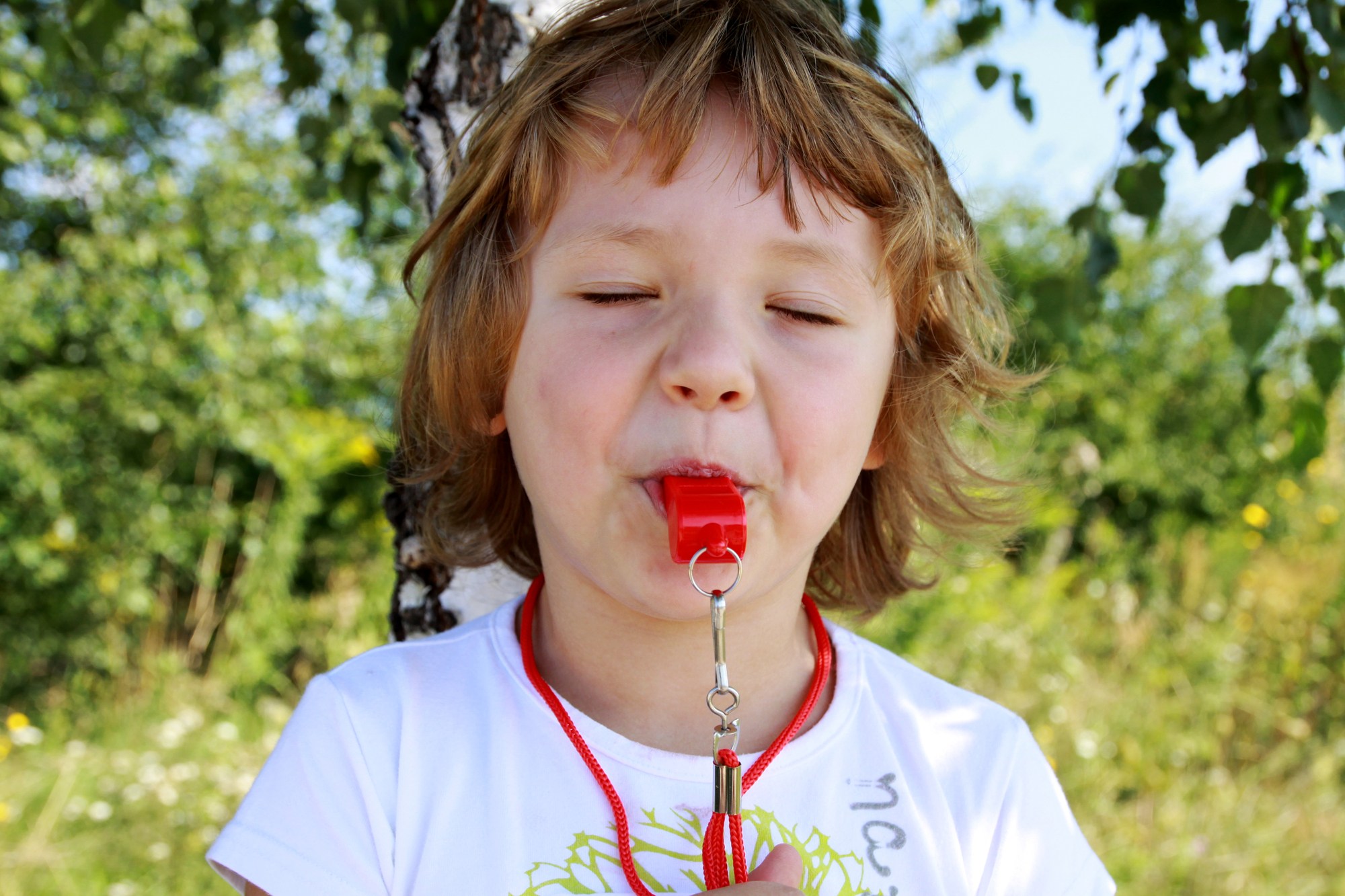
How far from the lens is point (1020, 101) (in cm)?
280

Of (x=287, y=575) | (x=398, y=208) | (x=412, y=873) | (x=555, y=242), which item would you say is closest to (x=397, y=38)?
(x=555, y=242)

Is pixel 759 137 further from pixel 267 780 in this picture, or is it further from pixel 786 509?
pixel 267 780

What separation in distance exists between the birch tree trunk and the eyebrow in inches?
19.1

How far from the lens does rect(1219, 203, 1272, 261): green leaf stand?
185cm

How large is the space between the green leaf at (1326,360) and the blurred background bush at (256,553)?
1074mm

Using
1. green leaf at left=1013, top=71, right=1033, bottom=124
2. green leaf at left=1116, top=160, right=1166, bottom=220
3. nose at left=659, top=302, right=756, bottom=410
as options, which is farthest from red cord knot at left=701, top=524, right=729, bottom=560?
green leaf at left=1013, top=71, right=1033, bottom=124

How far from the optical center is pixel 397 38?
245 centimetres

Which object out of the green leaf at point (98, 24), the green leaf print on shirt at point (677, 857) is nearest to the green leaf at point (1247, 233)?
the green leaf print on shirt at point (677, 857)

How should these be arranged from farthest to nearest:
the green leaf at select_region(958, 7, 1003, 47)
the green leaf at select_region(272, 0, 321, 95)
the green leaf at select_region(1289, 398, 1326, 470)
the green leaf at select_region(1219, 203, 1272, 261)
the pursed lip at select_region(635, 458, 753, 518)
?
the green leaf at select_region(958, 7, 1003, 47), the green leaf at select_region(272, 0, 321, 95), the green leaf at select_region(1289, 398, 1326, 470), the green leaf at select_region(1219, 203, 1272, 261), the pursed lip at select_region(635, 458, 753, 518)

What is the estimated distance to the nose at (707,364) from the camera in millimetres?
1095

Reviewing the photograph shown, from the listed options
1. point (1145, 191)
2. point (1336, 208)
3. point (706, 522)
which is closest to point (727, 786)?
point (706, 522)

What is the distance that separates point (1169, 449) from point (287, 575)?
194 inches

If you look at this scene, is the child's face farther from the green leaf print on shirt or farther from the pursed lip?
the green leaf print on shirt

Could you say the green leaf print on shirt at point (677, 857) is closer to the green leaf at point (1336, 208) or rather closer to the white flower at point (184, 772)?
the green leaf at point (1336, 208)
